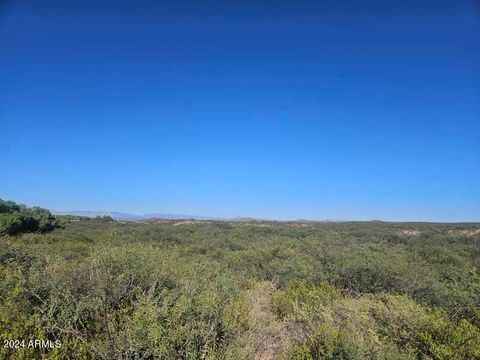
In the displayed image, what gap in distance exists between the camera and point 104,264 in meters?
6.64

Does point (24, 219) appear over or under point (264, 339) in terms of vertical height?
over

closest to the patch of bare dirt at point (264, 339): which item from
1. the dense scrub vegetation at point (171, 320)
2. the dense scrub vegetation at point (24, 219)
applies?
the dense scrub vegetation at point (171, 320)

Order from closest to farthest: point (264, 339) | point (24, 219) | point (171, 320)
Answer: point (171, 320) < point (264, 339) < point (24, 219)

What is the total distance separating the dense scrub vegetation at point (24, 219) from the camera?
29666mm

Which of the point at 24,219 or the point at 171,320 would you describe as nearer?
the point at 171,320

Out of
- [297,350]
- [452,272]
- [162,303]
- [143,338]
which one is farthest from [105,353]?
[452,272]

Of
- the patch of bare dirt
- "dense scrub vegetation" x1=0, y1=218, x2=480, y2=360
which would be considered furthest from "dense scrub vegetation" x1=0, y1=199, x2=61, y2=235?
the patch of bare dirt

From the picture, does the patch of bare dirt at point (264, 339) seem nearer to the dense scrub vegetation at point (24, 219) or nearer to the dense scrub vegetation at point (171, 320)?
the dense scrub vegetation at point (171, 320)

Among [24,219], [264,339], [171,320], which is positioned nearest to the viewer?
[171,320]

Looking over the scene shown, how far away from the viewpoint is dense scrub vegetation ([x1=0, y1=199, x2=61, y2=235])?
29666mm

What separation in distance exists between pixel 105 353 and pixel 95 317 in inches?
38.5

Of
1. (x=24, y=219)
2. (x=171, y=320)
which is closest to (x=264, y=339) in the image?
(x=171, y=320)

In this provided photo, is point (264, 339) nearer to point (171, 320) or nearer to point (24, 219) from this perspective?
point (171, 320)

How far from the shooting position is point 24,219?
32531mm
